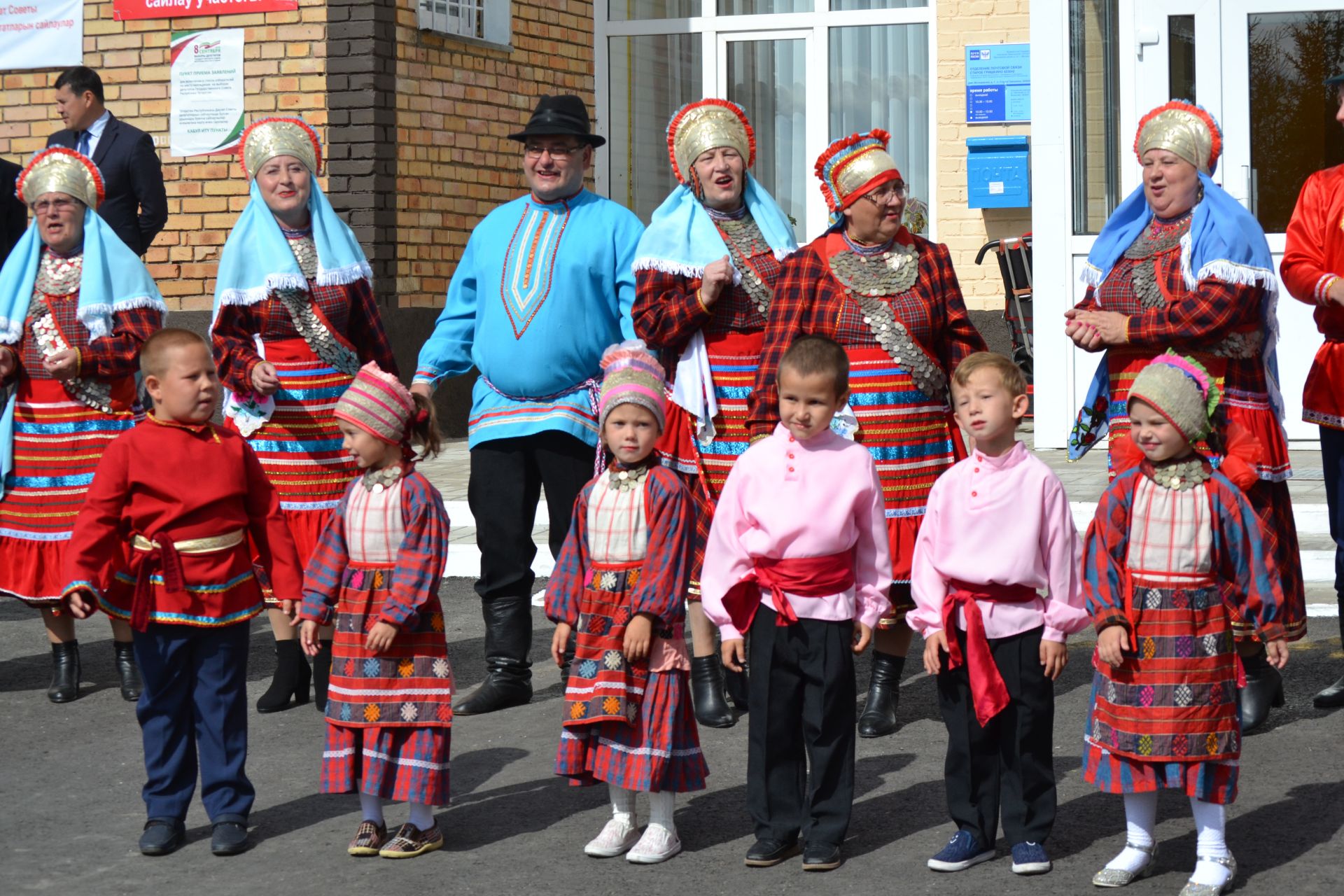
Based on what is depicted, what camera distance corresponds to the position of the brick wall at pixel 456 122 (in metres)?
13.0

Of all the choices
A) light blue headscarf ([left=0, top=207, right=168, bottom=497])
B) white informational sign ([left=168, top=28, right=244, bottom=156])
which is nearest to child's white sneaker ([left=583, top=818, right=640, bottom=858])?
light blue headscarf ([left=0, top=207, right=168, bottom=497])

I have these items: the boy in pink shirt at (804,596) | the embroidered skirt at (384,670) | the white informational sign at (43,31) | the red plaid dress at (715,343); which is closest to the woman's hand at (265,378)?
the red plaid dress at (715,343)

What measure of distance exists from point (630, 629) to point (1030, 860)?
45.5 inches

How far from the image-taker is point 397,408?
5.10m

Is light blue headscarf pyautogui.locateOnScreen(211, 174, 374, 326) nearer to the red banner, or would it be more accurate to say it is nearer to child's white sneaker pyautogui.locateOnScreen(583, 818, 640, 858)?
child's white sneaker pyautogui.locateOnScreen(583, 818, 640, 858)

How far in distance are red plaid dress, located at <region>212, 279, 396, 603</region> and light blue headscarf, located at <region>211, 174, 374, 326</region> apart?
46 millimetres

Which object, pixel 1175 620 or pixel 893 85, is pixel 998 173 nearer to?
pixel 893 85

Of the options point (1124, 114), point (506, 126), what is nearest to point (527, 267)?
A: point (1124, 114)

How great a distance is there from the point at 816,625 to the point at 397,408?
1.29 meters

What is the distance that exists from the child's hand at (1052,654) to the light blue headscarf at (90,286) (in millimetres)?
3939

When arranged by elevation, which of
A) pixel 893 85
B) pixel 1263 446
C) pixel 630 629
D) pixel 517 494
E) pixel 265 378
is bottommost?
pixel 630 629

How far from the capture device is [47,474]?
23.4 feet

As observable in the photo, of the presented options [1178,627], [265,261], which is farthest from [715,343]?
[1178,627]

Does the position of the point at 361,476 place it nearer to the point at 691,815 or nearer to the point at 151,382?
the point at 151,382
